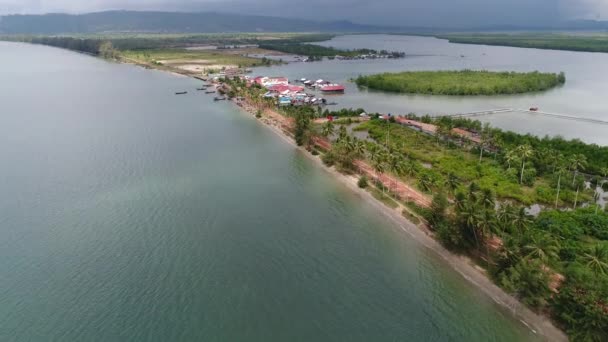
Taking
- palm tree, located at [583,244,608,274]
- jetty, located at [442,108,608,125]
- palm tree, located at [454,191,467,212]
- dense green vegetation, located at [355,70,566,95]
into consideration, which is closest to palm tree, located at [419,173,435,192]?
palm tree, located at [454,191,467,212]

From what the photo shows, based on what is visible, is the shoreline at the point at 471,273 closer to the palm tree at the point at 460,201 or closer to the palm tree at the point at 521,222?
the palm tree at the point at 460,201

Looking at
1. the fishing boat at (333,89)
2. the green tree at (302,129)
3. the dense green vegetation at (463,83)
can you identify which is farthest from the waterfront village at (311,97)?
the dense green vegetation at (463,83)

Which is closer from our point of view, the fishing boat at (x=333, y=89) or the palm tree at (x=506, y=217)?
the palm tree at (x=506, y=217)

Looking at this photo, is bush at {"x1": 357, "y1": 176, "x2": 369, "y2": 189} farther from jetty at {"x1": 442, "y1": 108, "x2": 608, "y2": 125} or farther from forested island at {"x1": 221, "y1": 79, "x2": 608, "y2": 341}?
jetty at {"x1": 442, "y1": 108, "x2": 608, "y2": 125}

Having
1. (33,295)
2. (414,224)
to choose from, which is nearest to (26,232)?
(33,295)

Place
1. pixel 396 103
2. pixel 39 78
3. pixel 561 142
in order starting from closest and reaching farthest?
pixel 561 142
pixel 396 103
pixel 39 78

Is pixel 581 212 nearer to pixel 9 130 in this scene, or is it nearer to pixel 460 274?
pixel 460 274
